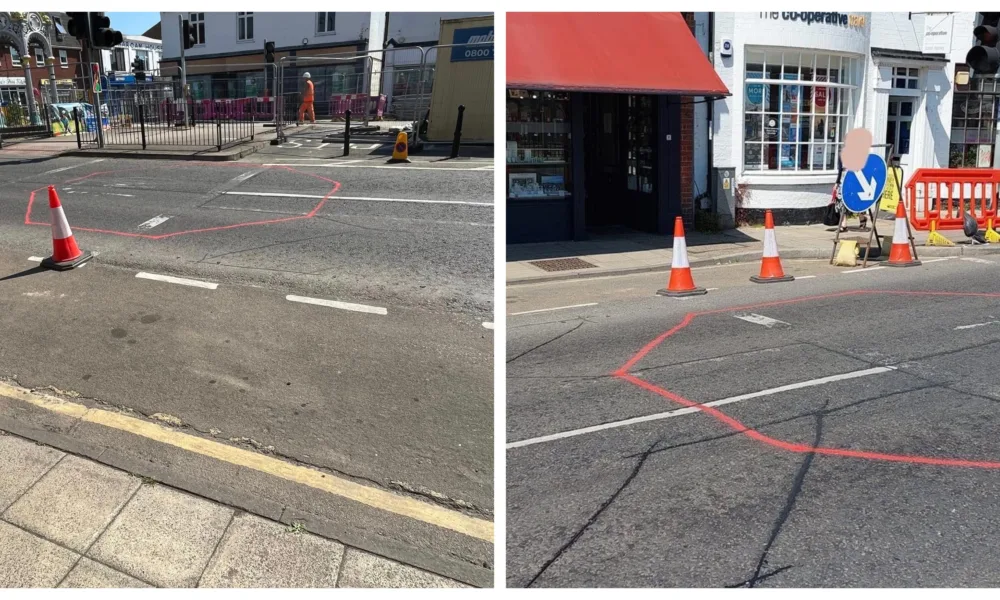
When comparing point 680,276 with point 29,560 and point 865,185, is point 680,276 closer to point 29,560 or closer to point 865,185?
point 865,185

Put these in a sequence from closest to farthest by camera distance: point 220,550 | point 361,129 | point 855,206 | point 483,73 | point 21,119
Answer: point 220,550, point 855,206, point 483,73, point 361,129, point 21,119

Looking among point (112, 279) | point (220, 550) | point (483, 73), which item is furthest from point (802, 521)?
point (483, 73)

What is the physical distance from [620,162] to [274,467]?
11881 mm

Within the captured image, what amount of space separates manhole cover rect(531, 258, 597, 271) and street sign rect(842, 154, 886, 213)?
3.42m

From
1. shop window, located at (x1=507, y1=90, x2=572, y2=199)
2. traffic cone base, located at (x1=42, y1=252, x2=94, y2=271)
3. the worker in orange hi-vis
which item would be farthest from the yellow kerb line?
the worker in orange hi-vis

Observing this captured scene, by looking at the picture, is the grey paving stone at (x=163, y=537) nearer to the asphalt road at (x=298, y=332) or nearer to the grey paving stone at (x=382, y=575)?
the asphalt road at (x=298, y=332)

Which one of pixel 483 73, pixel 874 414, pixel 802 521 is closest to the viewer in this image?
pixel 802 521

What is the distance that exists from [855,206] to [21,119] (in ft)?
81.4

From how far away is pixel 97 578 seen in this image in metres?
3.35

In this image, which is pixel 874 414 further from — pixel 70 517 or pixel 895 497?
pixel 70 517

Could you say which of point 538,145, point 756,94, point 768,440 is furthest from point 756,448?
point 756,94

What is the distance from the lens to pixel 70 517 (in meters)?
3.74

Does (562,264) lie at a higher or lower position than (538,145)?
lower

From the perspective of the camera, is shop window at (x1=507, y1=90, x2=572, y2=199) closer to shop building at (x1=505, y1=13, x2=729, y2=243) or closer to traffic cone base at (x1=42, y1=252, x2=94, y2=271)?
shop building at (x1=505, y1=13, x2=729, y2=243)
